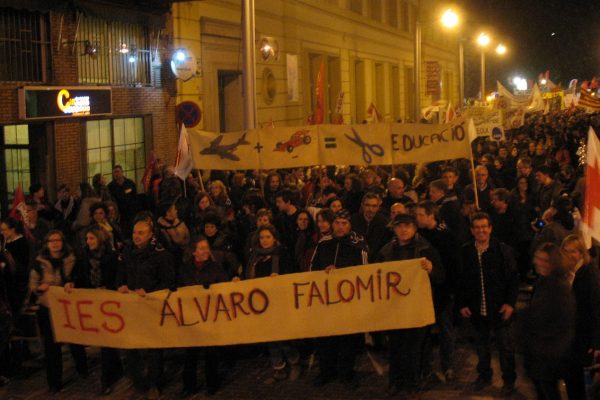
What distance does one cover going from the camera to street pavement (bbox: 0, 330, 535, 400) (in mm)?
7438

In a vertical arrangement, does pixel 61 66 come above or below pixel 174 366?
above

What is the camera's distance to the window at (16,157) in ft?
52.0

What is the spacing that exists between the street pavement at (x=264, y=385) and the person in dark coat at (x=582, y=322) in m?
1.25

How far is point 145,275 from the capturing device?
736cm

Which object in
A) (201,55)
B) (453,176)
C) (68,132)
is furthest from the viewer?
(201,55)

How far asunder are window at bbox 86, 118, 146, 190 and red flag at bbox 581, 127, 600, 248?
12368 mm

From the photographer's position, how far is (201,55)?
21.6m

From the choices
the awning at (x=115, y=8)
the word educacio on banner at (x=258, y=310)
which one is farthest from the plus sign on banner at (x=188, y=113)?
the word educacio on banner at (x=258, y=310)

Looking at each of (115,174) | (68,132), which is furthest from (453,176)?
(68,132)

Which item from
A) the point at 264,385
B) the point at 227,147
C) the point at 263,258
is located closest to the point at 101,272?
the point at 263,258

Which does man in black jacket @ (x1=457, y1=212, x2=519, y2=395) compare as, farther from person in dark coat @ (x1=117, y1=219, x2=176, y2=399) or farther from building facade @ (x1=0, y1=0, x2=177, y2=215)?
building facade @ (x1=0, y1=0, x2=177, y2=215)

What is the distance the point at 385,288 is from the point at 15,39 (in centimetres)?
1094

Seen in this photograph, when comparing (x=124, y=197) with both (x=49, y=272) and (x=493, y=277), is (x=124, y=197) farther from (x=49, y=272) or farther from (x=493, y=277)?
(x=493, y=277)

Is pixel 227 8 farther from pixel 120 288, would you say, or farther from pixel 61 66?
pixel 120 288
